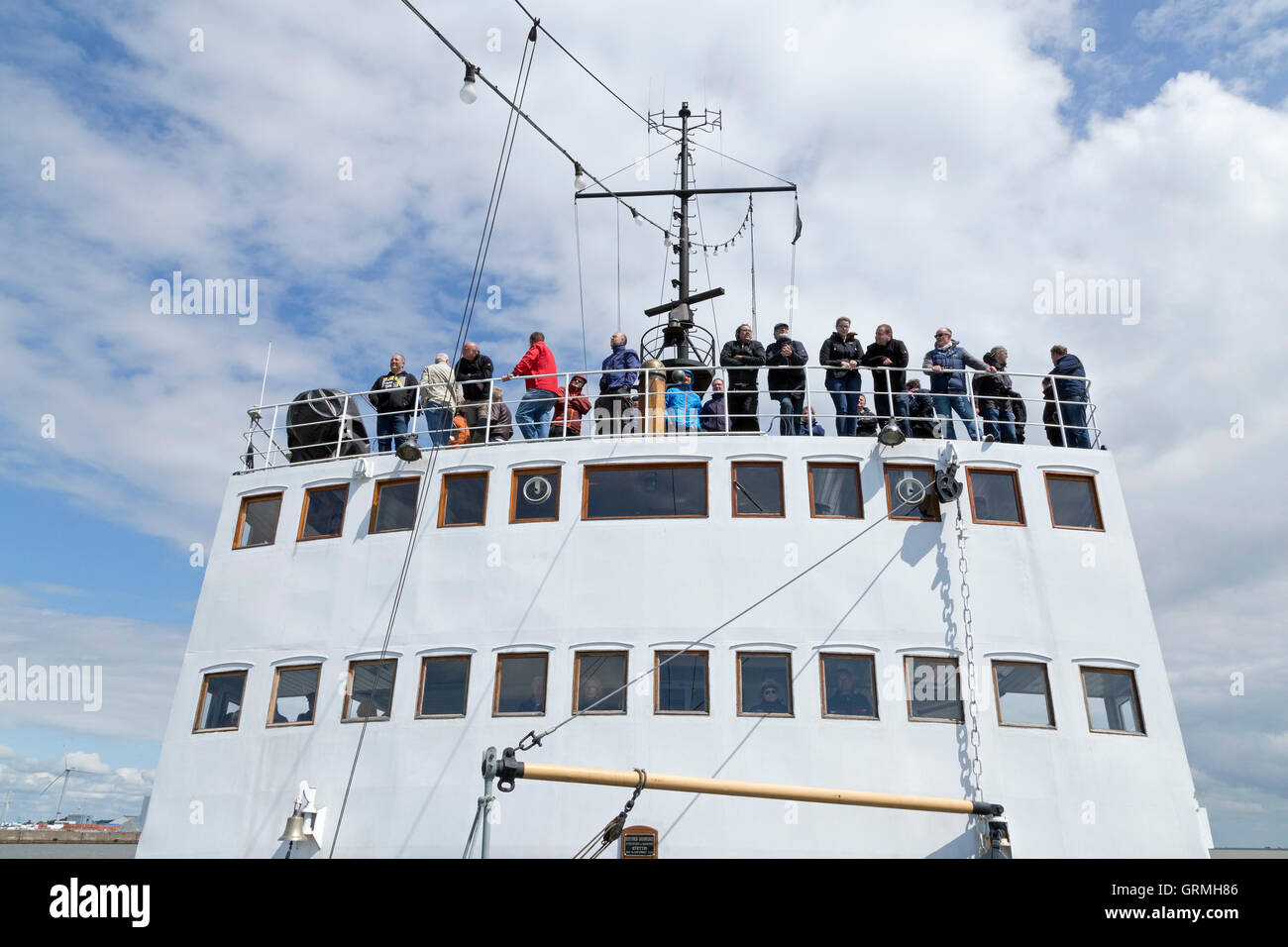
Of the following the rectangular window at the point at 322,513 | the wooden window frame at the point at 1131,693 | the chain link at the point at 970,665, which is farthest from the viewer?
the rectangular window at the point at 322,513

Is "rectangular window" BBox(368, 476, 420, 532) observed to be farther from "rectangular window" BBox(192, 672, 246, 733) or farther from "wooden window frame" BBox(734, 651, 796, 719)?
"wooden window frame" BBox(734, 651, 796, 719)

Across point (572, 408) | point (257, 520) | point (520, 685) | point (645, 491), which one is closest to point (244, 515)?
point (257, 520)

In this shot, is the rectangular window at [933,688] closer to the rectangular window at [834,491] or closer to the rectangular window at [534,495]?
the rectangular window at [834,491]

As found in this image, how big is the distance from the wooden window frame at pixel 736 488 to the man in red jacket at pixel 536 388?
278 cm

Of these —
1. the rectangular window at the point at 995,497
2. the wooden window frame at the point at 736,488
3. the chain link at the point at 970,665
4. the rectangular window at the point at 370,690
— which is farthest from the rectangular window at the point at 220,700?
the rectangular window at the point at 995,497

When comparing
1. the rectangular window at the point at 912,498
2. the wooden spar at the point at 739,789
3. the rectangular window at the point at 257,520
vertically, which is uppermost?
the rectangular window at the point at 257,520

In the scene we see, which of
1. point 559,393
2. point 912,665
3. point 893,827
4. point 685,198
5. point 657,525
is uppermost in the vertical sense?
point 685,198

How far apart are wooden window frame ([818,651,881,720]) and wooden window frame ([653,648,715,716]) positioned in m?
1.31

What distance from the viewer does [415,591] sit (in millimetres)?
11938

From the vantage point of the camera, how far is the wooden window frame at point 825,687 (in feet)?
35.5

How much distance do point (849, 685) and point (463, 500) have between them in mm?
5504

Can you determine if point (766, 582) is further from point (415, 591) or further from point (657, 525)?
point (415, 591)
